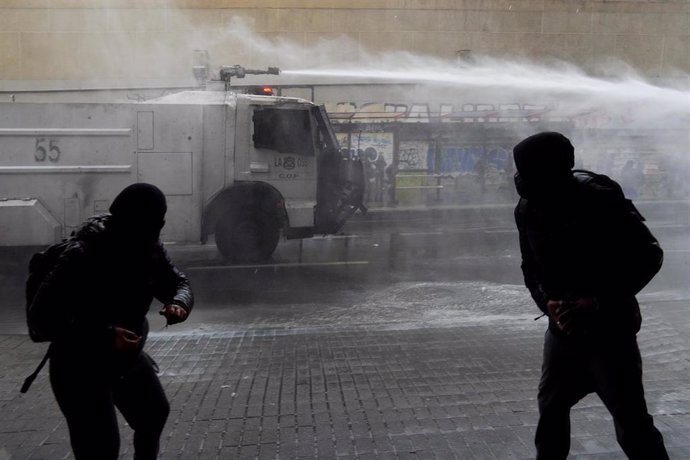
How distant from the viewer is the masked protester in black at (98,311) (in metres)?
2.40

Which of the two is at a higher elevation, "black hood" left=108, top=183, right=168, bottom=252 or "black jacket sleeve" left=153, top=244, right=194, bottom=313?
"black hood" left=108, top=183, right=168, bottom=252

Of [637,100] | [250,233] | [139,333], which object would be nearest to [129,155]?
[250,233]

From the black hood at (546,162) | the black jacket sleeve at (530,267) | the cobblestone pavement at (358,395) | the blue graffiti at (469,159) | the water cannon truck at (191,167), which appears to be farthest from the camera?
the blue graffiti at (469,159)

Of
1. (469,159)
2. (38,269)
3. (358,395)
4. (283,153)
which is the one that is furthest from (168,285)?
(469,159)

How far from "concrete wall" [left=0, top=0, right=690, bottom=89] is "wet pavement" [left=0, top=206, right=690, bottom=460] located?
46.1ft

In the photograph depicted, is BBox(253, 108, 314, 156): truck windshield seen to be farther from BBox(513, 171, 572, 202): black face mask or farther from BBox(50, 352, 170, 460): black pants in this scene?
BBox(513, 171, 572, 202): black face mask

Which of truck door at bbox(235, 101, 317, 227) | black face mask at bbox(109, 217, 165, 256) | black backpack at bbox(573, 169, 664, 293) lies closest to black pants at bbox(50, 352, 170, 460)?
black face mask at bbox(109, 217, 165, 256)

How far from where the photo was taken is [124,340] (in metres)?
2.45

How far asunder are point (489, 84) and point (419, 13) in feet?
23.6

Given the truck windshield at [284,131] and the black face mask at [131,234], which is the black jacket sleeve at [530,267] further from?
the truck windshield at [284,131]

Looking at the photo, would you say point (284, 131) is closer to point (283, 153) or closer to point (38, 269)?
point (283, 153)

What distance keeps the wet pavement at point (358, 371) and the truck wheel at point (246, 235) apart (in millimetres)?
523

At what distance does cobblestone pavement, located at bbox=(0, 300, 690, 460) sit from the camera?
11.9 feet

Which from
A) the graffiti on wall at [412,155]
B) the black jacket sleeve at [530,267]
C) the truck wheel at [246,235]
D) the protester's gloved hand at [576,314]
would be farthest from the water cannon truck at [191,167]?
the graffiti on wall at [412,155]
